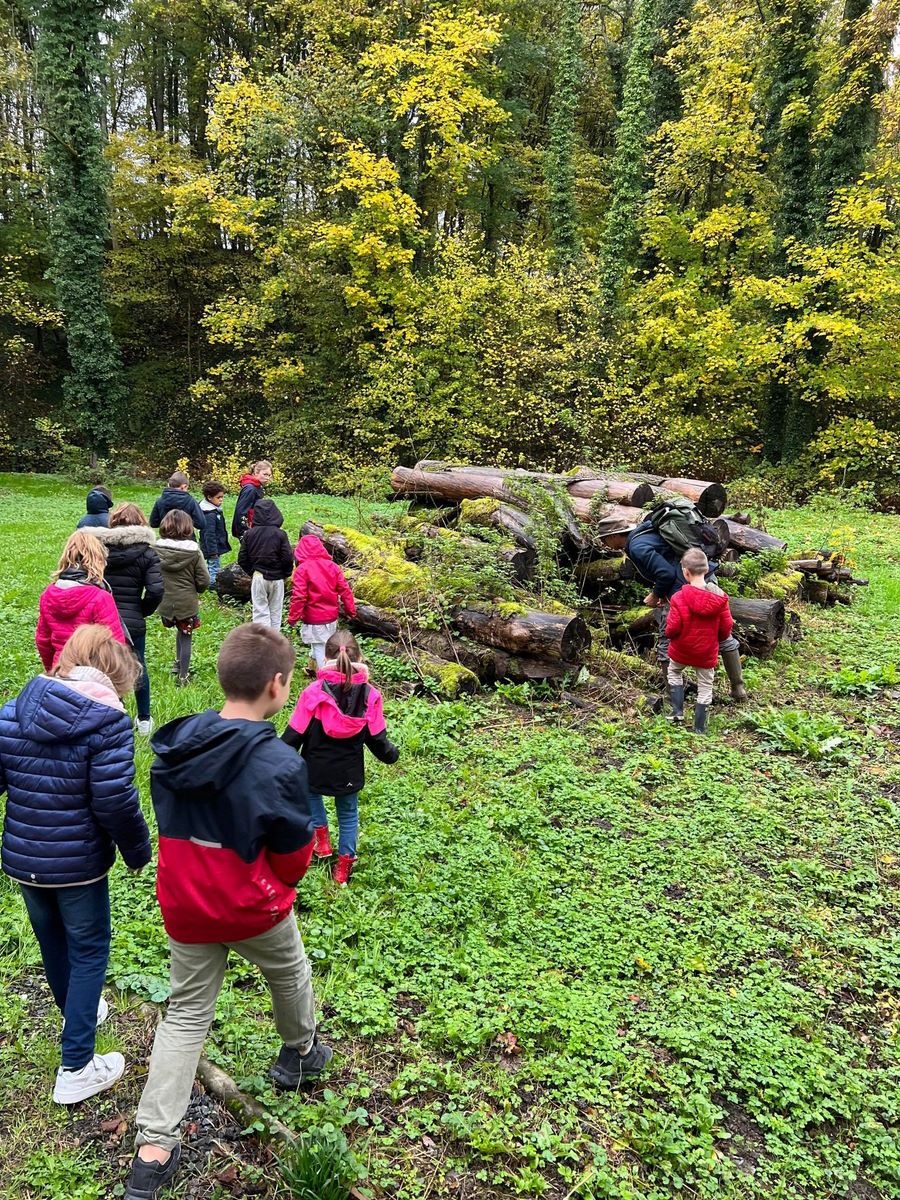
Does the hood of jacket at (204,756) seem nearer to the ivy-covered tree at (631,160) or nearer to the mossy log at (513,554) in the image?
the mossy log at (513,554)

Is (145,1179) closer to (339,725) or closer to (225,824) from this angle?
(225,824)

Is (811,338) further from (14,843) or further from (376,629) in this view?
(14,843)

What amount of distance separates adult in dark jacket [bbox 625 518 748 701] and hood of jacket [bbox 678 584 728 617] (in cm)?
50

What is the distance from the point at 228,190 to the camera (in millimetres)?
23906

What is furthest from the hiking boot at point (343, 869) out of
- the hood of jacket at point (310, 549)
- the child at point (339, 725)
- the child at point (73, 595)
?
the hood of jacket at point (310, 549)

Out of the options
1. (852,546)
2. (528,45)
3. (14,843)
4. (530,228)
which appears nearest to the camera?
(14,843)

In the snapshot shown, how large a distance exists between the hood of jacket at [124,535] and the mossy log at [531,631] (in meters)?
3.61

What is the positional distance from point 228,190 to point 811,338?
62.8 feet

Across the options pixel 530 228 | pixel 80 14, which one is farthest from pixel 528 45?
pixel 80 14

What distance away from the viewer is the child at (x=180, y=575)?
7309mm

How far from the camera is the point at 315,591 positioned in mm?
7438

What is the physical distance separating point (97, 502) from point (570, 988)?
5685 millimetres

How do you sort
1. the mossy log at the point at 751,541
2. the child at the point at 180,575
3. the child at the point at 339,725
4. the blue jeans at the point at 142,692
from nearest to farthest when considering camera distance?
the child at the point at 339,725
the blue jeans at the point at 142,692
the child at the point at 180,575
the mossy log at the point at 751,541

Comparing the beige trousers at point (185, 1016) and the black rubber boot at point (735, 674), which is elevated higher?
the beige trousers at point (185, 1016)
